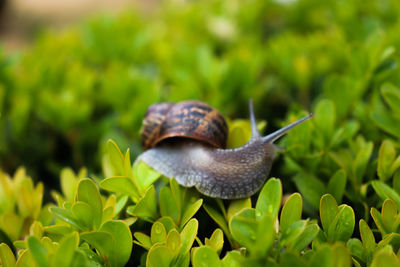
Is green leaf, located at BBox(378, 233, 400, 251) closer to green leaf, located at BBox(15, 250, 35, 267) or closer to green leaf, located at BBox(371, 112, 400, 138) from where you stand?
green leaf, located at BBox(371, 112, 400, 138)

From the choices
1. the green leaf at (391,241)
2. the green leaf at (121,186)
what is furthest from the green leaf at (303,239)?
the green leaf at (121,186)

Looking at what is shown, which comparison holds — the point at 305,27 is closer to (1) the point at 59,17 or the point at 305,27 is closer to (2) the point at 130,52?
(2) the point at 130,52

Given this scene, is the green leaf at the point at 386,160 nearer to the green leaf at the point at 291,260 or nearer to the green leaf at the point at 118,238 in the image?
the green leaf at the point at 291,260

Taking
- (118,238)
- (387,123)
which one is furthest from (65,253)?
(387,123)

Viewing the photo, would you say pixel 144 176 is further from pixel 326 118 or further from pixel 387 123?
pixel 387 123

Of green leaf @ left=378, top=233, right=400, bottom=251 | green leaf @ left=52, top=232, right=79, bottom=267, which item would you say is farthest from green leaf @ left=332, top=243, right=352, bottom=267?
green leaf @ left=52, top=232, right=79, bottom=267

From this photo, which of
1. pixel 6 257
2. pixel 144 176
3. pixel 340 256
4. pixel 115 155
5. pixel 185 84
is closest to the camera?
pixel 340 256
